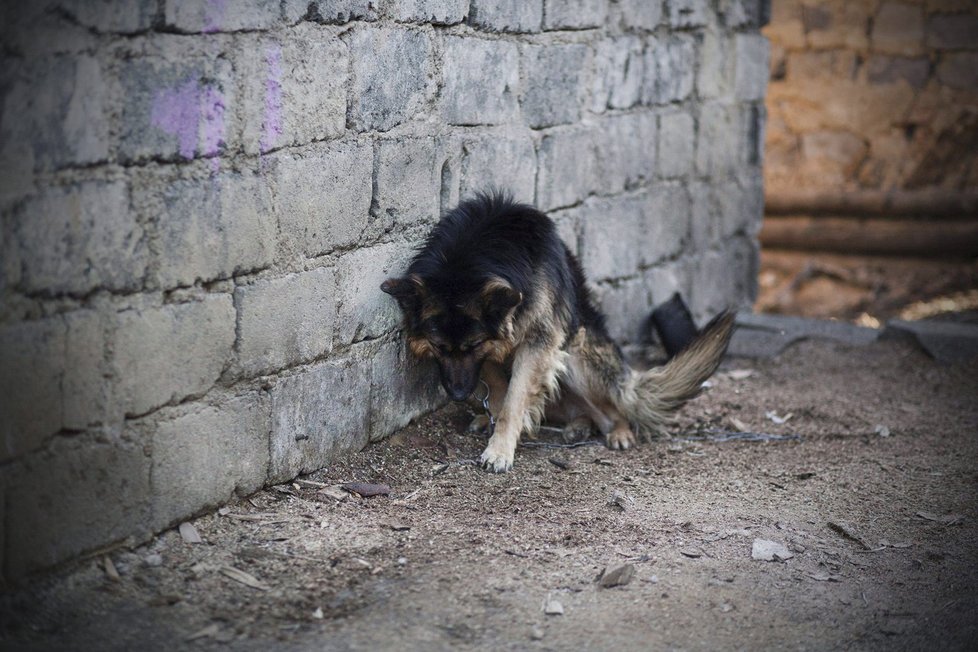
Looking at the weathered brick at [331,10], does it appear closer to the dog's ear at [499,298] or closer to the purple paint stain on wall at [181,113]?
the purple paint stain on wall at [181,113]

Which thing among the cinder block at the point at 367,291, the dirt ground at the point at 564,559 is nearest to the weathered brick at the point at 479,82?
the cinder block at the point at 367,291

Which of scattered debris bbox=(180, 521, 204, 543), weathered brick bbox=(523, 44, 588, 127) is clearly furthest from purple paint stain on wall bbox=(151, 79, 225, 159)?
weathered brick bbox=(523, 44, 588, 127)

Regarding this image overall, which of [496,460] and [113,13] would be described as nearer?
[113,13]

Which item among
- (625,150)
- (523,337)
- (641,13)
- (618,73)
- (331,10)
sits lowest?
(523,337)

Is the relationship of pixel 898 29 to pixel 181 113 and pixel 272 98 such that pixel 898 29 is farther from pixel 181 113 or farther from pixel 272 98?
pixel 181 113

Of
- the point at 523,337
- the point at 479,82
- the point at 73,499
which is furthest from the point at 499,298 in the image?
the point at 73,499

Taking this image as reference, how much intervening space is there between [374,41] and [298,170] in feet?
2.36

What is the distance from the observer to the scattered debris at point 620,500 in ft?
15.1

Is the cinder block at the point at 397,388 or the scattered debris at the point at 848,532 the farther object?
the cinder block at the point at 397,388

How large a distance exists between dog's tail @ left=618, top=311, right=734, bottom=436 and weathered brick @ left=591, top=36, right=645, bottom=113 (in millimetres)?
1565

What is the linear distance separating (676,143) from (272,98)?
3.90m

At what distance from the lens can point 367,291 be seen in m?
4.79

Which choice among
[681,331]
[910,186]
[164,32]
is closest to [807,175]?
[910,186]

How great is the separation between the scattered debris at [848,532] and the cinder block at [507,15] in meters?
2.82
